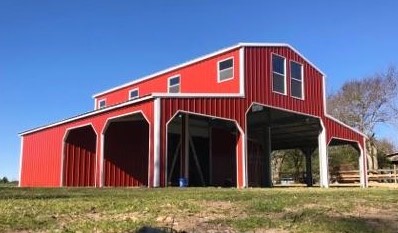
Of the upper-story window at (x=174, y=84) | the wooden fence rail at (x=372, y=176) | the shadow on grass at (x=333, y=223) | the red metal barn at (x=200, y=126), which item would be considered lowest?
the shadow on grass at (x=333, y=223)

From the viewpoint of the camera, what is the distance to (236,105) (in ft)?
74.8

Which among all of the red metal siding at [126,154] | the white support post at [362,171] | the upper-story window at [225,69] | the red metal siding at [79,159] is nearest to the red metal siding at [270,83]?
the upper-story window at [225,69]

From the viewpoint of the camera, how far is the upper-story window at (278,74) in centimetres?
2591

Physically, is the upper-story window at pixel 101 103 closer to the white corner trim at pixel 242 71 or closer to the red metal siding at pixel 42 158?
the red metal siding at pixel 42 158

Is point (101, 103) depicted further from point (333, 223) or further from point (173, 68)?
point (333, 223)

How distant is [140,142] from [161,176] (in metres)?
8.94

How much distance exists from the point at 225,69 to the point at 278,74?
2.94m

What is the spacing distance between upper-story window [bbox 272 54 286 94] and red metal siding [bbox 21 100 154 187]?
311 inches

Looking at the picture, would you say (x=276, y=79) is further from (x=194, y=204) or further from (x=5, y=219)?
(x=5, y=219)

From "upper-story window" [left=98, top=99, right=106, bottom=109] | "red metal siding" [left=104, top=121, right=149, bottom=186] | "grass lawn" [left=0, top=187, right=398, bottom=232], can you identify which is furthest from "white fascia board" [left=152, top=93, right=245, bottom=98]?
"upper-story window" [left=98, top=99, right=106, bottom=109]

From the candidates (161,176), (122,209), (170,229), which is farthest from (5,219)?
(161,176)

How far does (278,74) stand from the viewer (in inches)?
1035

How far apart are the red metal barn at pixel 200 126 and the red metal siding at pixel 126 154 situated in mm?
51

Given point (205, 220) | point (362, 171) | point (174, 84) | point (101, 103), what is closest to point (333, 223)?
point (205, 220)
